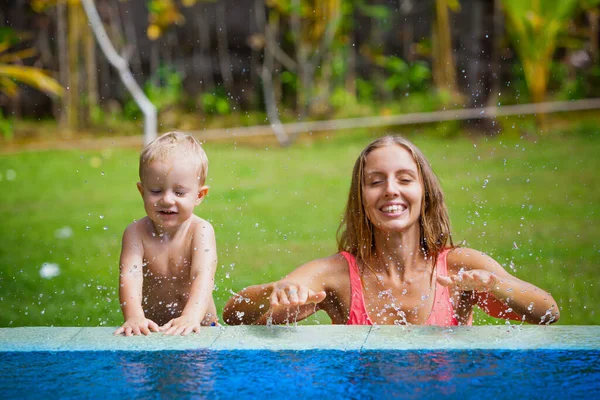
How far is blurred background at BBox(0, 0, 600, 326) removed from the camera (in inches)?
331

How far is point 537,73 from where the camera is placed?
10.3m

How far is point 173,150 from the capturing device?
3.13 metres

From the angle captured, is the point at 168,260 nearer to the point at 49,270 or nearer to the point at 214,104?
the point at 49,270

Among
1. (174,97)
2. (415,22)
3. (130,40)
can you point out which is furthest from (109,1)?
(415,22)

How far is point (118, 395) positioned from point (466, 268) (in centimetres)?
133

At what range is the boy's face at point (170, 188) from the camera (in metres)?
3.10

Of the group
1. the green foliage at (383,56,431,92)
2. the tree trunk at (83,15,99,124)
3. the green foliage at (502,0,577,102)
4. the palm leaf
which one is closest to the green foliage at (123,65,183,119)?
the tree trunk at (83,15,99,124)

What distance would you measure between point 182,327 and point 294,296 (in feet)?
1.36

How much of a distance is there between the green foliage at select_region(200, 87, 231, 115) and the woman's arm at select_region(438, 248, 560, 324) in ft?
27.5

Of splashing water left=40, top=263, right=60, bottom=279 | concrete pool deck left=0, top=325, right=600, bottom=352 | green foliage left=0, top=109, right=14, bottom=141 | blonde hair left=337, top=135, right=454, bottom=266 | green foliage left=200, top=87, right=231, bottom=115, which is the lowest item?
splashing water left=40, top=263, right=60, bottom=279

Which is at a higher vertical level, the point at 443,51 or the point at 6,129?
the point at 443,51

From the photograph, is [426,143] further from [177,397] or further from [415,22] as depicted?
[177,397]

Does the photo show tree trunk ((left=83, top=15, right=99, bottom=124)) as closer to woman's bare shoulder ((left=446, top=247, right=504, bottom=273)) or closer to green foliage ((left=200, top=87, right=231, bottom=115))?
green foliage ((left=200, top=87, right=231, bottom=115))

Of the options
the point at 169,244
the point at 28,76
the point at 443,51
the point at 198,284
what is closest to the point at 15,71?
the point at 28,76
